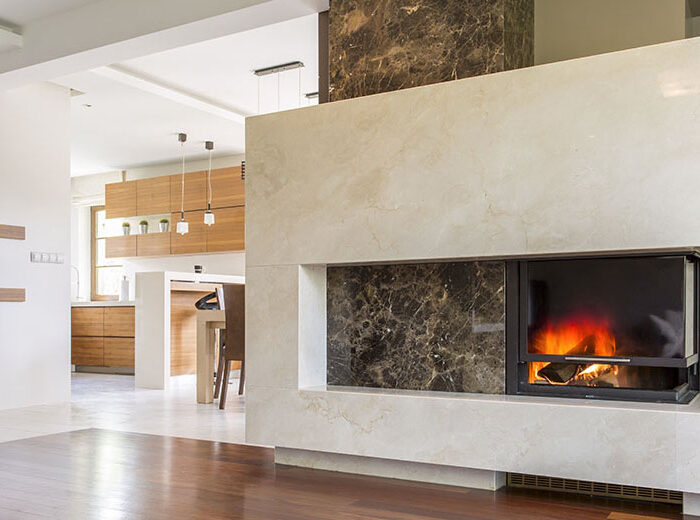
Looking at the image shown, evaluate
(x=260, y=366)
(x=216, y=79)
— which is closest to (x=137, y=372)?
(x=216, y=79)

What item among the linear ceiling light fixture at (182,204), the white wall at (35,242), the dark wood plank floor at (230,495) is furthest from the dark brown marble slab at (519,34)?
the linear ceiling light fixture at (182,204)

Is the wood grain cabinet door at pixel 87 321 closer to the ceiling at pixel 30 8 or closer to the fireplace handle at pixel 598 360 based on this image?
the ceiling at pixel 30 8

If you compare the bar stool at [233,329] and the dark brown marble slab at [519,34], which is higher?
the dark brown marble slab at [519,34]

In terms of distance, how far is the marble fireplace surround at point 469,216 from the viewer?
249 centimetres

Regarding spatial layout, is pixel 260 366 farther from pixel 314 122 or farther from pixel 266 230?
pixel 314 122

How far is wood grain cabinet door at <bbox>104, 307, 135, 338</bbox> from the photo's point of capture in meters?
8.00

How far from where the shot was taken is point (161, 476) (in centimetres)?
306

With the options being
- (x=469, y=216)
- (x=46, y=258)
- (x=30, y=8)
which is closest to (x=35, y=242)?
(x=46, y=258)

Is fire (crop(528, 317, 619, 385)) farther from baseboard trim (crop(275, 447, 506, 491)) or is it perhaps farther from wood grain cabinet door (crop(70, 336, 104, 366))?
wood grain cabinet door (crop(70, 336, 104, 366))

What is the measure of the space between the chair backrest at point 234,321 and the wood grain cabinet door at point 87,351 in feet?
11.9

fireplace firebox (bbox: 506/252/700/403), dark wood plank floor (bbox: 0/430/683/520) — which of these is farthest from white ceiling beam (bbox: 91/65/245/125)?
fireplace firebox (bbox: 506/252/700/403)

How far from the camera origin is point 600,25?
3451 mm

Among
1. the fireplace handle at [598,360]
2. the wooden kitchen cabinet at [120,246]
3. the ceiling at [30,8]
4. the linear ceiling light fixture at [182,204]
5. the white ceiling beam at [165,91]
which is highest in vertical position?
the ceiling at [30,8]

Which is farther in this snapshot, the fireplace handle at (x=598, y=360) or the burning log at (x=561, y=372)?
the burning log at (x=561, y=372)
